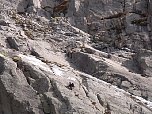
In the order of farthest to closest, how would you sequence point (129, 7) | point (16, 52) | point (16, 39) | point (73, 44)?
1. point (129, 7)
2. point (73, 44)
3. point (16, 39)
4. point (16, 52)

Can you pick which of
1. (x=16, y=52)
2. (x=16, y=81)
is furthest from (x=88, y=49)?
(x=16, y=81)

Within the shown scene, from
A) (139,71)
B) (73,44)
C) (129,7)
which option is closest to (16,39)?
(73,44)

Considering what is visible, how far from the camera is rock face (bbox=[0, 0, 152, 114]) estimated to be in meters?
36.3

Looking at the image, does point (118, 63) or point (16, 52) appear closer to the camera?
point (16, 52)

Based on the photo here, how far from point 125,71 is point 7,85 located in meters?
13.1

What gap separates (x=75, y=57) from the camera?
47.0 metres

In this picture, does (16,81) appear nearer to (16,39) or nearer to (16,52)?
(16,52)

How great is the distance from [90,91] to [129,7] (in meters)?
24.0

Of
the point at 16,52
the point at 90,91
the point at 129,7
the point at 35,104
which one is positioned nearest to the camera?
the point at 35,104

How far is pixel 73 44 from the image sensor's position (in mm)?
49625

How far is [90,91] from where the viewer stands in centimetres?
3850

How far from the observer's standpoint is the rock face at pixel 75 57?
36.3 metres

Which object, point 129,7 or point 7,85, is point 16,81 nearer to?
point 7,85

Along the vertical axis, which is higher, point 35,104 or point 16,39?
point 16,39
